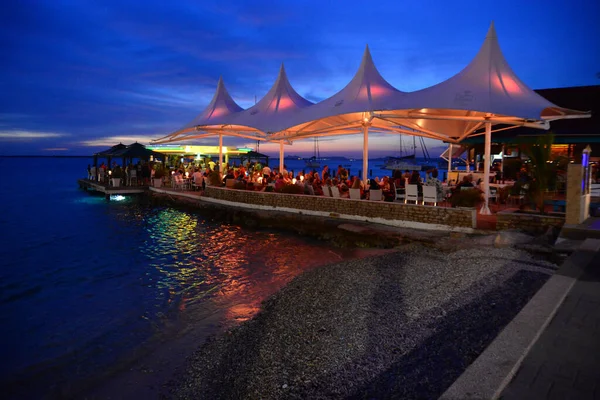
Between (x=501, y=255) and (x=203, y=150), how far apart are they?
1023 inches

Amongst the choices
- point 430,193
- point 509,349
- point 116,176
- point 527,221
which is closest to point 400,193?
point 430,193

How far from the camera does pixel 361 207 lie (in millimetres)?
12016

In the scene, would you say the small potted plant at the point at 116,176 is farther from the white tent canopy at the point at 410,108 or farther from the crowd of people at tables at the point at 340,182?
the white tent canopy at the point at 410,108

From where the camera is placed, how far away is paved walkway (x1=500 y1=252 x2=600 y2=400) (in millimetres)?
2641

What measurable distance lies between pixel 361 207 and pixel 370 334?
24.6ft

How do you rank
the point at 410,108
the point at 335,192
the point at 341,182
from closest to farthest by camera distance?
the point at 410,108
the point at 335,192
the point at 341,182

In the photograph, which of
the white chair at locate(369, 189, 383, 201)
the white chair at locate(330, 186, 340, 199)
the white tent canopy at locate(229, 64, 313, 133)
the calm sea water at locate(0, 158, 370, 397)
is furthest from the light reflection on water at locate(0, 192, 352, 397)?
the white tent canopy at locate(229, 64, 313, 133)

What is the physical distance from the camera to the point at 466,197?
10.2m

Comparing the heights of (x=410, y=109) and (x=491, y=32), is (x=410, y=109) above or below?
below

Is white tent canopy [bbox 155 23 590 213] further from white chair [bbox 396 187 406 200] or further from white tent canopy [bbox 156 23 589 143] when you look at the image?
white chair [bbox 396 187 406 200]

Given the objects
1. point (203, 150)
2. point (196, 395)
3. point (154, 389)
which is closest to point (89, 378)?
point (154, 389)

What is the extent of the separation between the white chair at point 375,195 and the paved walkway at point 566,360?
791cm

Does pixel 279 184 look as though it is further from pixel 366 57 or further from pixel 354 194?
pixel 366 57

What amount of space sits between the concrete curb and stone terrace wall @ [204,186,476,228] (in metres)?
5.06
